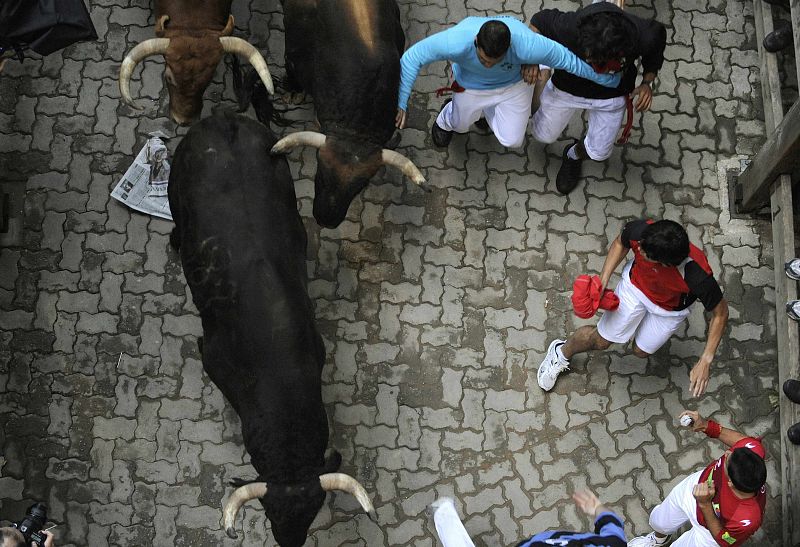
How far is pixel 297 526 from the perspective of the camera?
5422 millimetres

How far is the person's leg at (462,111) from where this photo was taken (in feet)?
21.7

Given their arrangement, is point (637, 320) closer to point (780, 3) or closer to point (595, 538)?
point (595, 538)

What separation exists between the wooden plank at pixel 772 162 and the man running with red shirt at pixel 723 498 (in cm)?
225

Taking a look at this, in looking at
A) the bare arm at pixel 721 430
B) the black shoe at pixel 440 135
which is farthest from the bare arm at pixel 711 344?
the black shoe at pixel 440 135

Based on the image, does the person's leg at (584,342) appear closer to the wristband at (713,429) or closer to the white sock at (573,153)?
the wristband at (713,429)

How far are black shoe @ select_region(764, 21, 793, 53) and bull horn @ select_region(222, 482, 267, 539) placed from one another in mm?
5780

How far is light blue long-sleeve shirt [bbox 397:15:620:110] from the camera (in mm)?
6000

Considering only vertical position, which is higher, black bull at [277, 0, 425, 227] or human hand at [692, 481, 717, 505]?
black bull at [277, 0, 425, 227]

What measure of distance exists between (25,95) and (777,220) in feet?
21.4

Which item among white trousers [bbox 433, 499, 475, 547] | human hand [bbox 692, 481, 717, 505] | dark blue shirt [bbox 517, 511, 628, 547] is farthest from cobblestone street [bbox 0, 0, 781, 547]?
dark blue shirt [bbox 517, 511, 628, 547]

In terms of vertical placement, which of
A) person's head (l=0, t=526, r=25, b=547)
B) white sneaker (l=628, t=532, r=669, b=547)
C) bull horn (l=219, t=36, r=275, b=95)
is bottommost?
white sneaker (l=628, t=532, r=669, b=547)

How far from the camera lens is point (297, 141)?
5977 millimetres

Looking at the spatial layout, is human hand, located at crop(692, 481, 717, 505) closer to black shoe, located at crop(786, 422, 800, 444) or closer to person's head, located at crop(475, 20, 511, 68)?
black shoe, located at crop(786, 422, 800, 444)

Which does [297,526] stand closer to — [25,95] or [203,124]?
[203,124]
